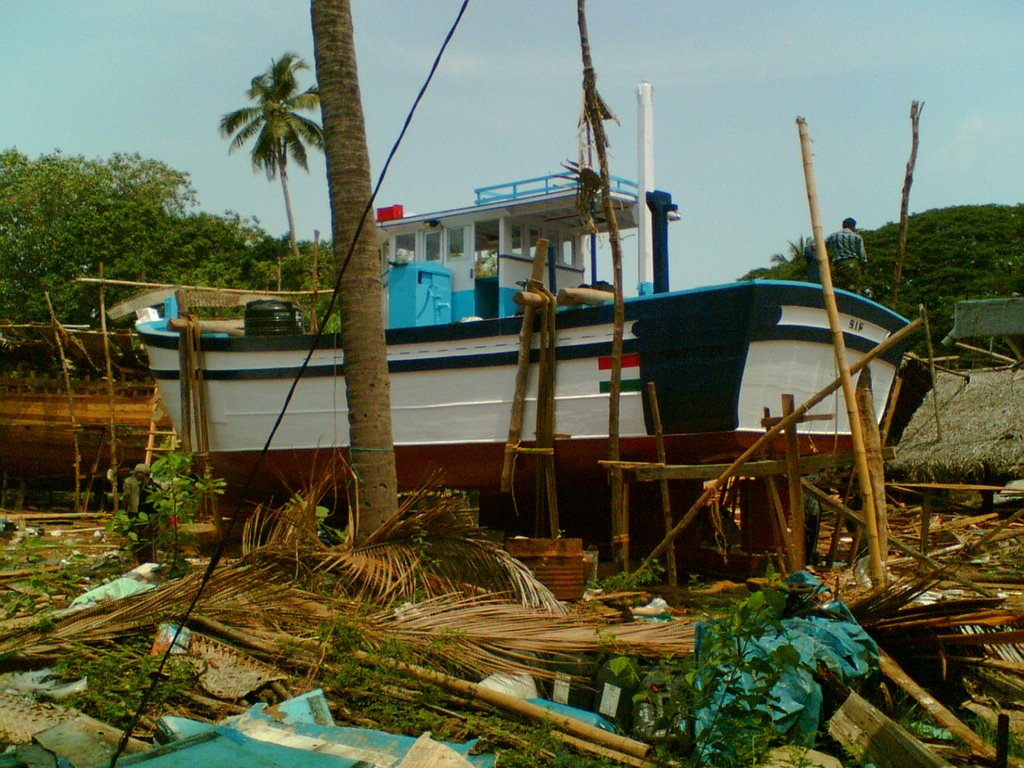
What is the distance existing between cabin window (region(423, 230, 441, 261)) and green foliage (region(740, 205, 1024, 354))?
21.9 metres

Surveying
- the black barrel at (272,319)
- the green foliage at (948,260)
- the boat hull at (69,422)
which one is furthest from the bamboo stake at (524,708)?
the green foliage at (948,260)

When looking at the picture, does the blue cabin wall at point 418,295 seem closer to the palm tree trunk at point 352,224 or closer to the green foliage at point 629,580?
the palm tree trunk at point 352,224

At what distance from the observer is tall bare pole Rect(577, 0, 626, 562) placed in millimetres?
8953

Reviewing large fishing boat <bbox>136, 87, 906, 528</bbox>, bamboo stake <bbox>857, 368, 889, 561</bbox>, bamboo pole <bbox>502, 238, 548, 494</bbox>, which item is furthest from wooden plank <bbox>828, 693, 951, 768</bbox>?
bamboo pole <bbox>502, 238, 548, 494</bbox>

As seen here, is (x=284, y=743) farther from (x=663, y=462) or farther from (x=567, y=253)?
(x=567, y=253)

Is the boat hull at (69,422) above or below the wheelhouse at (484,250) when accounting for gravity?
below

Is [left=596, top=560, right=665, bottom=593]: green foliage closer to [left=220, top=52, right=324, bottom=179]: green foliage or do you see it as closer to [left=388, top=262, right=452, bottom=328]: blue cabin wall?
[left=388, top=262, right=452, bottom=328]: blue cabin wall

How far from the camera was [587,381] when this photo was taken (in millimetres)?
10188

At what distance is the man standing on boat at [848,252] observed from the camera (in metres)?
10.1

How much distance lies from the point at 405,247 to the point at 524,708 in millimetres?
9727

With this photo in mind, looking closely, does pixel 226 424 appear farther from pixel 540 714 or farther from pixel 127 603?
pixel 540 714

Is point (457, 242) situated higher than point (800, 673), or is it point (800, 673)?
point (457, 242)

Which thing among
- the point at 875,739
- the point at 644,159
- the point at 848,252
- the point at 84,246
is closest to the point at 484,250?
the point at 644,159

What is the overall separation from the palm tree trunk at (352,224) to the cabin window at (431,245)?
5.75 metres
